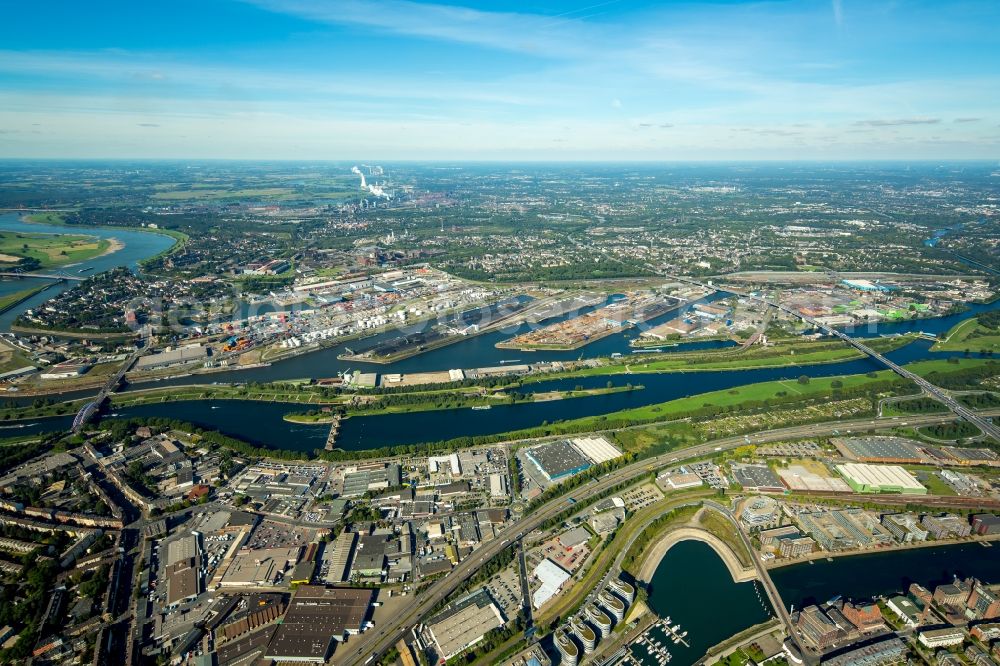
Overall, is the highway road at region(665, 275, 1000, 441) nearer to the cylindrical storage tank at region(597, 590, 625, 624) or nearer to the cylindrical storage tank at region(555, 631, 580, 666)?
Answer: the cylindrical storage tank at region(597, 590, 625, 624)

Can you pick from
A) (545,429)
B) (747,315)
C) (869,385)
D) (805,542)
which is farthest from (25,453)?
(747,315)

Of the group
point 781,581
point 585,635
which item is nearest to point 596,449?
point 781,581

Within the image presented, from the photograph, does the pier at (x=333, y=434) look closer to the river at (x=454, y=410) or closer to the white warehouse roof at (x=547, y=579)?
the river at (x=454, y=410)

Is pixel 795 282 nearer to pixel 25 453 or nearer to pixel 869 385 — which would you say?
pixel 869 385

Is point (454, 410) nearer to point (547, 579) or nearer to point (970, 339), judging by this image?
point (547, 579)

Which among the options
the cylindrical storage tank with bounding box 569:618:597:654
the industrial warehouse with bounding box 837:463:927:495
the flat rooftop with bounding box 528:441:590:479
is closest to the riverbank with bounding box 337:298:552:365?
the flat rooftop with bounding box 528:441:590:479

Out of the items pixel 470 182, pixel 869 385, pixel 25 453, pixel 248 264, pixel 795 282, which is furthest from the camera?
pixel 470 182
